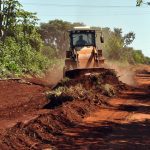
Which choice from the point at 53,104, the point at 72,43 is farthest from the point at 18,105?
the point at 72,43

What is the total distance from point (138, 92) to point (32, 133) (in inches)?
487

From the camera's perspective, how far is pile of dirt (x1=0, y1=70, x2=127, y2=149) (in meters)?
10.4

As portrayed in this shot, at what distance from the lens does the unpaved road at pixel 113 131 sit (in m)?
10.4

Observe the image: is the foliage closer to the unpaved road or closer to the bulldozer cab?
the bulldozer cab

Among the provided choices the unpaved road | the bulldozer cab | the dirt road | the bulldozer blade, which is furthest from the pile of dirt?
the bulldozer cab

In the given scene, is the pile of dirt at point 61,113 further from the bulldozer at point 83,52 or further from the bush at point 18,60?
the bush at point 18,60

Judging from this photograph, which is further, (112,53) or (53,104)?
(112,53)

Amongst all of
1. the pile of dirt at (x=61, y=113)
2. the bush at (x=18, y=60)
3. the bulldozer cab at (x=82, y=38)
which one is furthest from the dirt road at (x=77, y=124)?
the bush at (x=18, y=60)

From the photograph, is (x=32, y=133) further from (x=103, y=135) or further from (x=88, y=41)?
(x=88, y=41)

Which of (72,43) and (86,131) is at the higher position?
(72,43)

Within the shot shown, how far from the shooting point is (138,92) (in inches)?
892

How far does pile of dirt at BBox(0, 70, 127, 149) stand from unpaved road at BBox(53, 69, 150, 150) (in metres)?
0.35

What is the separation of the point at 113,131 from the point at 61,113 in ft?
7.41

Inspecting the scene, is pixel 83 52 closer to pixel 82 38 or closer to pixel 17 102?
pixel 82 38
